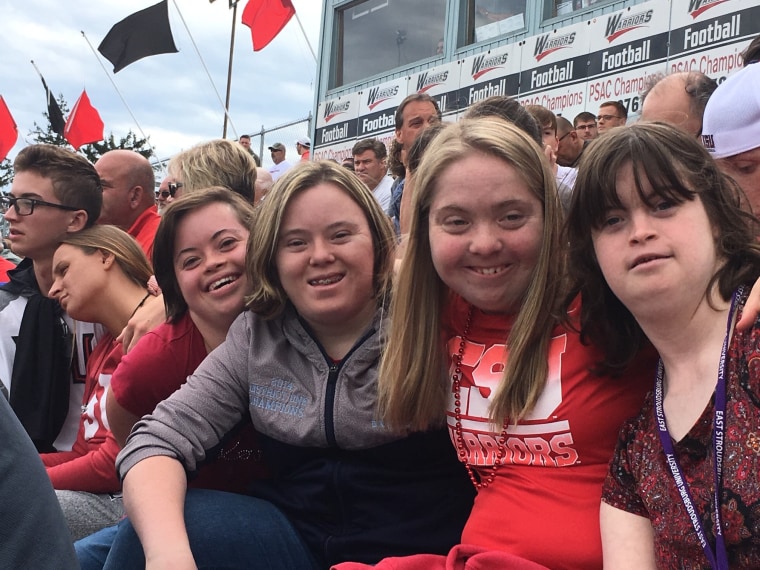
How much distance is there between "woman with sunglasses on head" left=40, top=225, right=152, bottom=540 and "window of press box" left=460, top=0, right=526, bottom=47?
244 inches

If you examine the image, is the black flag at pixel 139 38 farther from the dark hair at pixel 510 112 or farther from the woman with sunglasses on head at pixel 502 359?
the woman with sunglasses on head at pixel 502 359

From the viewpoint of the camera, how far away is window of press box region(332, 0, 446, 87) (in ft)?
32.2

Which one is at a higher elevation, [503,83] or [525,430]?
[503,83]

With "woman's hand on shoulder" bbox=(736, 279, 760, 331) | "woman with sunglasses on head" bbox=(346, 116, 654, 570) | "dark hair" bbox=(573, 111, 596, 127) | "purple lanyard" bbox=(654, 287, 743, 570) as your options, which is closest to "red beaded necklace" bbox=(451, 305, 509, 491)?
"woman with sunglasses on head" bbox=(346, 116, 654, 570)

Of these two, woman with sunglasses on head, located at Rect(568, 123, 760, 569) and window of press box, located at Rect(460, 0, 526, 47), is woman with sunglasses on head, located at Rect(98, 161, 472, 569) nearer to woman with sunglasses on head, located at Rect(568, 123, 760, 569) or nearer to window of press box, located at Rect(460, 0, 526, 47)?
woman with sunglasses on head, located at Rect(568, 123, 760, 569)

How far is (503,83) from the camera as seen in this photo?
8289 mm

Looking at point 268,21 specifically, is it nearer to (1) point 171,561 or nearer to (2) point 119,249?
(2) point 119,249

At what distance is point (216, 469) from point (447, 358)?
77cm

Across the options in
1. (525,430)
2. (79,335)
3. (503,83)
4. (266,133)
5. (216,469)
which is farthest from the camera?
(266,133)

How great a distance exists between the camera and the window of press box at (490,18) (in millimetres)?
8359

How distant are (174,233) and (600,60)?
18.5ft

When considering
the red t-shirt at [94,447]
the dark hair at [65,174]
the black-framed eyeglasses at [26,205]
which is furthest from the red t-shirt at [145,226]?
the red t-shirt at [94,447]

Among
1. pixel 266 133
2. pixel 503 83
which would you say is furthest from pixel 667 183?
pixel 266 133

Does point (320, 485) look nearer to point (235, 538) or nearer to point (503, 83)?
point (235, 538)
